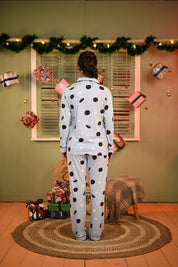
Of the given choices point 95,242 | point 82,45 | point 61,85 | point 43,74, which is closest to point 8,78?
point 43,74

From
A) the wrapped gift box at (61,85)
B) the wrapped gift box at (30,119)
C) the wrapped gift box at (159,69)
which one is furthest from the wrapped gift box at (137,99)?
the wrapped gift box at (30,119)

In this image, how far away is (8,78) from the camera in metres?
4.38

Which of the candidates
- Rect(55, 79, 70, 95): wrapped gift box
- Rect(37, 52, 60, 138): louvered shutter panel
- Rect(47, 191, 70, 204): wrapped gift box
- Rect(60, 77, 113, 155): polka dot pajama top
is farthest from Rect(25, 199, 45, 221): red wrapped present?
Rect(55, 79, 70, 95): wrapped gift box

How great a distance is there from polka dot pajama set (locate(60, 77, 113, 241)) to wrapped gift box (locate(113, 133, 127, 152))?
4.34ft

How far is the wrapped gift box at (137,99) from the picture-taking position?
4355 millimetres

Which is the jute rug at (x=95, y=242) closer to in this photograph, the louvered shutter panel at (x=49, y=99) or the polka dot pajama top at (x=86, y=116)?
the polka dot pajama top at (x=86, y=116)

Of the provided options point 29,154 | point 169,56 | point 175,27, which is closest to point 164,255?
point 29,154

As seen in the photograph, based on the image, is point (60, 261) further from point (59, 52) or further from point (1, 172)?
point (59, 52)

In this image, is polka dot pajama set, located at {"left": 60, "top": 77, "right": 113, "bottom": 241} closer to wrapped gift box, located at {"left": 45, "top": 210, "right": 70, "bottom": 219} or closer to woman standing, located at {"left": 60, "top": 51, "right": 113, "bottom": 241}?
woman standing, located at {"left": 60, "top": 51, "right": 113, "bottom": 241}

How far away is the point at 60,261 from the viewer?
262 cm

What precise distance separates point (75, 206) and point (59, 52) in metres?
2.35

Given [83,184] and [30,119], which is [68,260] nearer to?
[83,184]

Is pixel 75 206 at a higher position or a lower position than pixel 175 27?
lower

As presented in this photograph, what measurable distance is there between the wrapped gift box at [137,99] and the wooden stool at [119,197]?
3.61 feet
